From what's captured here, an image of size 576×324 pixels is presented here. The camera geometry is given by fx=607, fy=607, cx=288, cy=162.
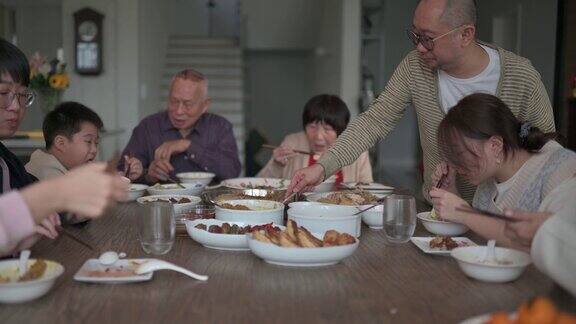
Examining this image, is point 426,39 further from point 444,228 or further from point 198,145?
point 198,145

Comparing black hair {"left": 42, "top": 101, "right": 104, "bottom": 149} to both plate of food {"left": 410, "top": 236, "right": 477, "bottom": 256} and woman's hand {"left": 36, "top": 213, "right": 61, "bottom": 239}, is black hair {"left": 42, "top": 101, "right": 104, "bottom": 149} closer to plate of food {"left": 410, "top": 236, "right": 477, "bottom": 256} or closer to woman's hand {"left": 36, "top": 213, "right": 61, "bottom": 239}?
woman's hand {"left": 36, "top": 213, "right": 61, "bottom": 239}

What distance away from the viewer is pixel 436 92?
2.18 metres

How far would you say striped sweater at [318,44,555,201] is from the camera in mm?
2047

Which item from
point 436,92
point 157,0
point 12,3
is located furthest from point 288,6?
point 436,92

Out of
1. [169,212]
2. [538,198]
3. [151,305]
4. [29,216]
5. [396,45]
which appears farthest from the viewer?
[396,45]

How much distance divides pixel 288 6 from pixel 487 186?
8.58 metres

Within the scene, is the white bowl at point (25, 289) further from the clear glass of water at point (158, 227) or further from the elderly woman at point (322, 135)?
the elderly woman at point (322, 135)

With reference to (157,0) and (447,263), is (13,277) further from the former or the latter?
(157,0)

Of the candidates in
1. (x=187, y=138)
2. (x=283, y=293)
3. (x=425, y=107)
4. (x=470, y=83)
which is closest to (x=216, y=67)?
(x=187, y=138)

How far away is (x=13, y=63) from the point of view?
5.11 feet

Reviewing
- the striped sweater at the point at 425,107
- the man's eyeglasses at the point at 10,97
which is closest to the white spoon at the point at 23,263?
the man's eyeglasses at the point at 10,97

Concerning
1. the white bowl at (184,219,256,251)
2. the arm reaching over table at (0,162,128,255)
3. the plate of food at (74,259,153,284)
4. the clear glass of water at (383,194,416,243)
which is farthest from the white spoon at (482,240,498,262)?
the arm reaching over table at (0,162,128,255)

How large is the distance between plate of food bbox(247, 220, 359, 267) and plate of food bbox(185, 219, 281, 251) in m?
0.09

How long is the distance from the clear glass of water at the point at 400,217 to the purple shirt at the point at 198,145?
5.23 feet
